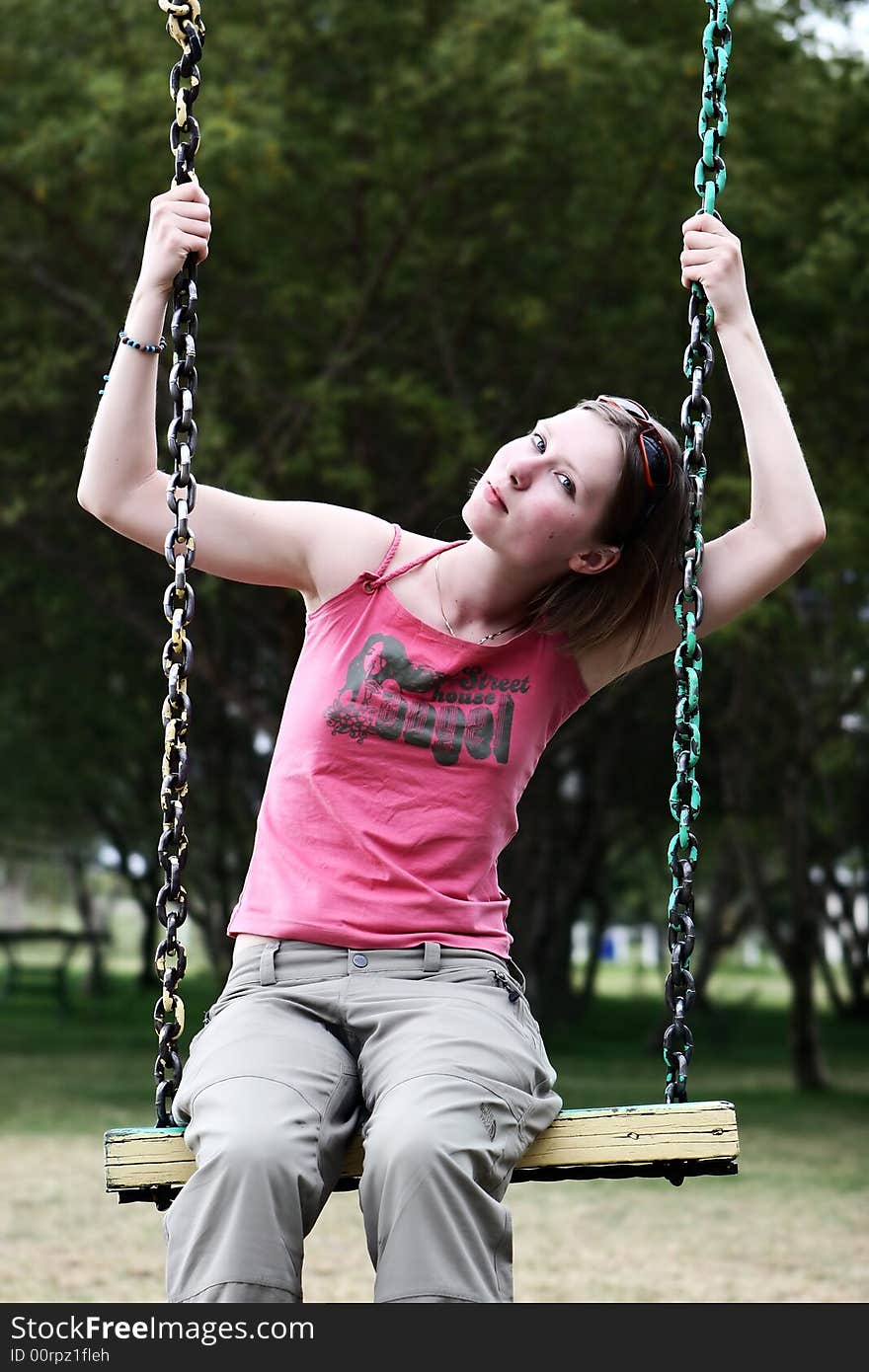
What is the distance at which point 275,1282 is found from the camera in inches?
90.7

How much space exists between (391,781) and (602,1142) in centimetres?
64

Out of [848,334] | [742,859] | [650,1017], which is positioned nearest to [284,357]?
[848,334]

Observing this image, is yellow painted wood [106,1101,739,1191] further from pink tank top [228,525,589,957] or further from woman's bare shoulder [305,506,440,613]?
woman's bare shoulder [305,506,440,613]

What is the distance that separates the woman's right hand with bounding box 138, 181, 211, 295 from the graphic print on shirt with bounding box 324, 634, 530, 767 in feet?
2.37

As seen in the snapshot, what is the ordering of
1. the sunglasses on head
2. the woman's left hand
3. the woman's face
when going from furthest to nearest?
the woman's left hand → the sunglasses on head → the woman's face

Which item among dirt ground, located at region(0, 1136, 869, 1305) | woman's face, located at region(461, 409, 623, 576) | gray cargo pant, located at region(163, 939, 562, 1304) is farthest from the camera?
dirt ground, located at region(0, 1136, 869, 1305)

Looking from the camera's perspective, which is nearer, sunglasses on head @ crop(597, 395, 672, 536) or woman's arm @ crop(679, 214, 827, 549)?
sunglasses on head @ crop(597, 395, 672, 536)

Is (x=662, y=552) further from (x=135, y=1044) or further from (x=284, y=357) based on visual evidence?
(x=135, y=1044)

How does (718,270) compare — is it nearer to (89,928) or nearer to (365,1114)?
(365,1114)

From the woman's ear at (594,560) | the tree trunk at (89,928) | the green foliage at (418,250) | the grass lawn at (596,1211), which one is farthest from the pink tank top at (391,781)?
the tree trunk at (89,928)

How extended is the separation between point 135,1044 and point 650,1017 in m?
10.5

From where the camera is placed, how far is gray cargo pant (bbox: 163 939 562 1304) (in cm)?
232

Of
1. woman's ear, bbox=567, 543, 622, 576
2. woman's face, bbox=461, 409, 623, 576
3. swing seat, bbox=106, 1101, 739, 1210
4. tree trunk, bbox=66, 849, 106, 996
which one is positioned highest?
woman's face, bbox=461, 409, 623, 576

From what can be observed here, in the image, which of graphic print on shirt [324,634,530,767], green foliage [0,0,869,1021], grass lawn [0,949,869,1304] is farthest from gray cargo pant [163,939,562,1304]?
green foliage [0,0,869,1021]
